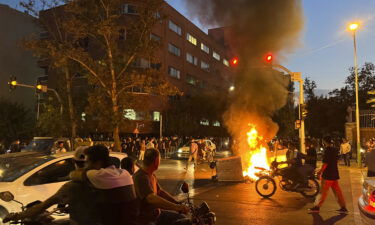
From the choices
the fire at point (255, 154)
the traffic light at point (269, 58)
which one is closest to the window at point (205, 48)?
the fire at point (255, 154)

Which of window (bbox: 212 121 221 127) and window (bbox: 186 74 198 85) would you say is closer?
window (bbox: 186 74 198 85)

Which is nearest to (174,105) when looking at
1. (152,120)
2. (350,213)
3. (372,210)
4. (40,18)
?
(152,120)

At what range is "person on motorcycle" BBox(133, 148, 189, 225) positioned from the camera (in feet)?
11.3

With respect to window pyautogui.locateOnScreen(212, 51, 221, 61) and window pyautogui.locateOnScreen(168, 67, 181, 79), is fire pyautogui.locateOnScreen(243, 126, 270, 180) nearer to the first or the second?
window pyautogui.locateOnScreen(168, 67, 181, 79)

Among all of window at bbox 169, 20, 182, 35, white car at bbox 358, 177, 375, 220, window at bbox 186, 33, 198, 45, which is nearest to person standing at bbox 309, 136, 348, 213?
white car at bbox 358, 177, 375, 220

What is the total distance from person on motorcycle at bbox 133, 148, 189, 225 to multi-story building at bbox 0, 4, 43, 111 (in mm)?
40686

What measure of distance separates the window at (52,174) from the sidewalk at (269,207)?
10.2ft

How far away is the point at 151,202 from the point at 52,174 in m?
3.20

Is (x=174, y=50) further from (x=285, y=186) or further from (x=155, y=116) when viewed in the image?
(x=285, y=186)

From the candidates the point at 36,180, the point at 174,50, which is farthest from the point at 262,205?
the point at 174,50

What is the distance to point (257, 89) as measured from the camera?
19938 millimetres

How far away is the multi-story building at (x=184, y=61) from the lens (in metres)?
36.2

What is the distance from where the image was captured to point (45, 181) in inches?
229

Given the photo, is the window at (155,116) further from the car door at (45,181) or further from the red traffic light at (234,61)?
the car door at (45,181)
